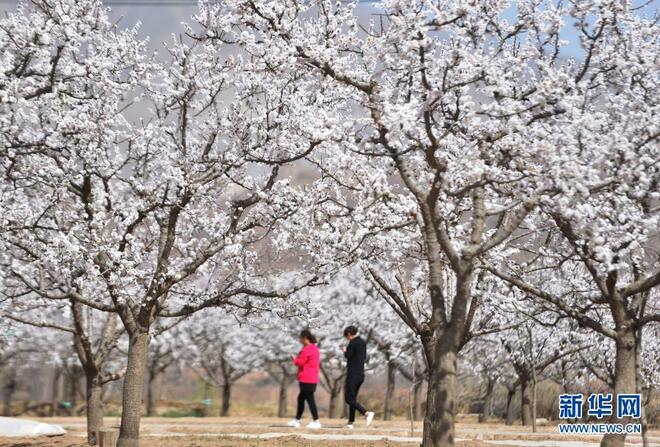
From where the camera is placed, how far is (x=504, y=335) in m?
25.5

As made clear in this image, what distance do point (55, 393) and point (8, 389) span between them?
1937mm

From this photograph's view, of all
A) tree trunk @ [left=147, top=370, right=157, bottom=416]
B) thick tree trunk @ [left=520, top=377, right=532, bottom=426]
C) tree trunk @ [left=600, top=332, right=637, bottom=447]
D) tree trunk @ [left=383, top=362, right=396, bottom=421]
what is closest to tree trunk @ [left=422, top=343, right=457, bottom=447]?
tree trunk @ [left=600, top=332, right=637, bottom=447]

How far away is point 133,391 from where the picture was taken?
12.1m

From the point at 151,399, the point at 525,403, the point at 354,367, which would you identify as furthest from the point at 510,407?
the point at 354,367

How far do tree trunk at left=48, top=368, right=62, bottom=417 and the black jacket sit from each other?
24837 millimetres

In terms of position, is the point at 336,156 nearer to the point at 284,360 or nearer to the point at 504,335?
the point at 504,335

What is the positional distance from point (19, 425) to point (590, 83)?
1343 centimetres

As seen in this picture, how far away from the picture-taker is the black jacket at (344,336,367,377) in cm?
1507

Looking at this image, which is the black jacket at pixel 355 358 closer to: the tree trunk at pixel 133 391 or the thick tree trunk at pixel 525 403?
the tree trunk at pixel 133 391

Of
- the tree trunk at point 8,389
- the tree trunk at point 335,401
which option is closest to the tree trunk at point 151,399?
the tree trunk at point 8,389

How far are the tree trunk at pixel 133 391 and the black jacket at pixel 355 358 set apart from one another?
13.5 ft

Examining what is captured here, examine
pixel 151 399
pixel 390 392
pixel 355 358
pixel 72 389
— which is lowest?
pixel 151 399

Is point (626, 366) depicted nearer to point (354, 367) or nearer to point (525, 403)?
point (354, 367)

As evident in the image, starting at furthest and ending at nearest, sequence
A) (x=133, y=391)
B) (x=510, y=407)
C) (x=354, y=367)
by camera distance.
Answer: (x=510, y=407) → (x=354, y=367) → (x=133, y=391)
